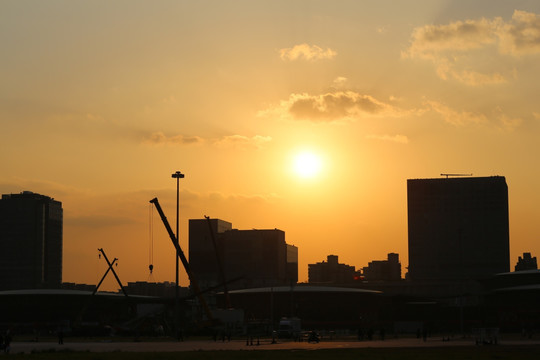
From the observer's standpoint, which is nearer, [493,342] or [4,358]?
[4,358]

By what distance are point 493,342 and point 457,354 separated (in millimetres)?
30087

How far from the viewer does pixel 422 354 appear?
80188 millimetres

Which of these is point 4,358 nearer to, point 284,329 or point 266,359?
point 266,359

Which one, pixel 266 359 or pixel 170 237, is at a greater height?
pixel 170 237

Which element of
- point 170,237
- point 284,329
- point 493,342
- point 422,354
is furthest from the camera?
point 170,237

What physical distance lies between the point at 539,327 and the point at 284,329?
82.8 metres

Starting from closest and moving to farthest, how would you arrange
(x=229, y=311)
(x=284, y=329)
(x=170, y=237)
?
(x=284, y=329) → (x=229, y=311) → (x=170, y=237)

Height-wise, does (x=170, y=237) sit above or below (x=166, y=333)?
above

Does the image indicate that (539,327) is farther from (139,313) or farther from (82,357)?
(82,357)

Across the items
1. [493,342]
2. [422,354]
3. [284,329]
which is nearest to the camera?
[422,354]

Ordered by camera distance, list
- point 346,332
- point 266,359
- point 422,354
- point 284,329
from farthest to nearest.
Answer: point 346,332, point 284,329, point 422,354, point 266,359

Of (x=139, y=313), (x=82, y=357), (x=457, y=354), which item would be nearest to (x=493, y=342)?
(x=457, y=354)

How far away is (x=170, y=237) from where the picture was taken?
Result: 193500 mm

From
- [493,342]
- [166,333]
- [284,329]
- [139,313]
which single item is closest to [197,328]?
[166,333]
